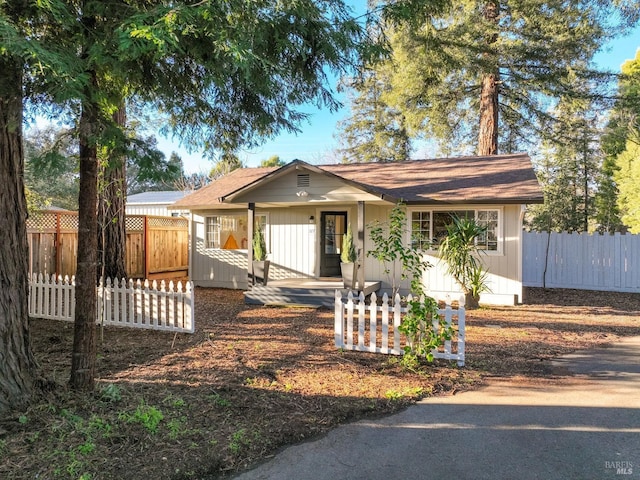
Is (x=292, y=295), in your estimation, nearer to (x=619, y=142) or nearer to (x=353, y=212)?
(x=353, y=212)

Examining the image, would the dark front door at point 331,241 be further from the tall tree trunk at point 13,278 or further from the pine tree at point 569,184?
the pine tree at point 569,184

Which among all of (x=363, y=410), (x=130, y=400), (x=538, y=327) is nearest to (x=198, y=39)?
(x=130, y=400)

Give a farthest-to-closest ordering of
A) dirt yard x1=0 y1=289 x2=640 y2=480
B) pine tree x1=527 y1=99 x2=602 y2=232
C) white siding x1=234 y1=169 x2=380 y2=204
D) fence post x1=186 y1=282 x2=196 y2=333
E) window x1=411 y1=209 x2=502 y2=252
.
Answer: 1. pine tree x1=527 y1=99 x2=602 y2=232
2. window x1=411 y1=209 x2=502 y2=252
3. white siding x1=234 y1=169 x2=380 y2=204
4. fence post x1=186 y1=282 x2=196 y2=333
5. dirt yard x1=0 y1=289 x2=640 y2=480

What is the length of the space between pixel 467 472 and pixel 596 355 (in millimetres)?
4256

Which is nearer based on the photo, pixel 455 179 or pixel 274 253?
pixel 455 179

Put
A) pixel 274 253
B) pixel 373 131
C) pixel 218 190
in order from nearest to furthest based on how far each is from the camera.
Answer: pixel 274 253 → pixel 218 190 → pixel 373 131

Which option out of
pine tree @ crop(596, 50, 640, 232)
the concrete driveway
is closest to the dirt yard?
the concrete driveway

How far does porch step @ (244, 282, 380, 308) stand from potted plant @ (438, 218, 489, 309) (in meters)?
2.17

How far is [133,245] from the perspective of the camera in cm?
1311

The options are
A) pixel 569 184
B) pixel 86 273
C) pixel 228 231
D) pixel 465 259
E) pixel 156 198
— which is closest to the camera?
pixel 86 273

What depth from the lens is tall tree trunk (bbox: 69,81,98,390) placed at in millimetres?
3877

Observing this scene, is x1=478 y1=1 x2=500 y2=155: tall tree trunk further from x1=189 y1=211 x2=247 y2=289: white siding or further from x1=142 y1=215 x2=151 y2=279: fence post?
x1=142 y1=215 x2=151 y2=279: fence post

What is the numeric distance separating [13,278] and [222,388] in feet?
7.19

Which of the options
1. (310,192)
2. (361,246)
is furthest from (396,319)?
(310,192)
